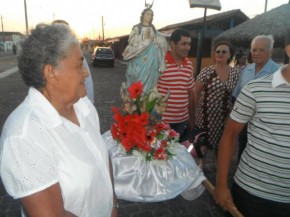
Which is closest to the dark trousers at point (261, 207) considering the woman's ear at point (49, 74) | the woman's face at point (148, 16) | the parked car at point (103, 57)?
the woman's ear at point (49, 74)

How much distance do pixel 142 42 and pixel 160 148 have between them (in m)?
1.74

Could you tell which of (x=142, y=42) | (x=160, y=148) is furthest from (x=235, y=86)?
(x=160, y=148)

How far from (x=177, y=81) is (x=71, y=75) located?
249 centimetres

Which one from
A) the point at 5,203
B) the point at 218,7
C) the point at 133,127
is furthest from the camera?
the point at 218,7

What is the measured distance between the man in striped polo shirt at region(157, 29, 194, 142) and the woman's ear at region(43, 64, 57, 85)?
8.28 ft

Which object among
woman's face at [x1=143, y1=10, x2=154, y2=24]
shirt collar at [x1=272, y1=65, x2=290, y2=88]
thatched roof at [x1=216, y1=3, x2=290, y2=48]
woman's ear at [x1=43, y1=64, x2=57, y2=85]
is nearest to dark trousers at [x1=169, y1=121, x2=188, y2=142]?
woman's face at [x1=143, y1=10, x2=154, y2=24]

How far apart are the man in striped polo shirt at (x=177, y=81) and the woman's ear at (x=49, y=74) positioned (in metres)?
2.52

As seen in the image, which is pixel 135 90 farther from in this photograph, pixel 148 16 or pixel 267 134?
pixel 148 16

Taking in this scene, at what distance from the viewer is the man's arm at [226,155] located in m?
1.84

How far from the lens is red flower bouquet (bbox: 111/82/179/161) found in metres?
2.37

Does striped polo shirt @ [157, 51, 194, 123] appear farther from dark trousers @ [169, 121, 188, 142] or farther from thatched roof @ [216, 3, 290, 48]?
thatched roof @ [216, 3, 290, 48]

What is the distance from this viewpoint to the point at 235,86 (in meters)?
4.07

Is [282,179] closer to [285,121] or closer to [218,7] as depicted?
[285,121]

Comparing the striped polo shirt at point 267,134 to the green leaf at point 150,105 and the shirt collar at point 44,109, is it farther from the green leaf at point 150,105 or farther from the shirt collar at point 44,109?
the shirt collar at point 44,109
